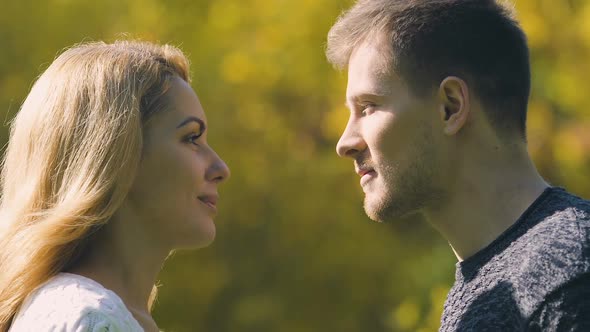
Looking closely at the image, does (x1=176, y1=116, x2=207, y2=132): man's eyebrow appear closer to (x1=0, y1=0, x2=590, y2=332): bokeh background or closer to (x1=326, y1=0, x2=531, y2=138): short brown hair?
(x1=326, y1=0, x2=531, y2=138): short brown hair

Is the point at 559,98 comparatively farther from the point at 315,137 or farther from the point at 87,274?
the point at 87,274

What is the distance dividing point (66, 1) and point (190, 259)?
2.45 meters

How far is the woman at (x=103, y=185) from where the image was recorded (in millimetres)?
2965

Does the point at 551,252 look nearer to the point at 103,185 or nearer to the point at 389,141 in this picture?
the point at 389,141

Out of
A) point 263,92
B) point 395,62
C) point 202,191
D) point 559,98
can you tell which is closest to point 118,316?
point 202,191

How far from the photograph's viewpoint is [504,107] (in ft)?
9.45

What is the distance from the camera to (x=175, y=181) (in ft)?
10.1

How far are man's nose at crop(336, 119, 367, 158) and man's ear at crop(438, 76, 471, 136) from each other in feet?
0.85

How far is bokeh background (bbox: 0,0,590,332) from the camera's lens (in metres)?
9.04

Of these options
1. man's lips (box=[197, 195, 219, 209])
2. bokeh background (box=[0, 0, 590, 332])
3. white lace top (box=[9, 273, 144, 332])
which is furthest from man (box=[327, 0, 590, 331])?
bokeh background (box=[0, 0, 590, 332])

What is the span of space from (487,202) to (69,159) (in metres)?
1.20

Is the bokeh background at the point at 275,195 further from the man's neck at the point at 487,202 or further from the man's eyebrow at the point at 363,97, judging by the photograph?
the man's neck at the point at 487,202

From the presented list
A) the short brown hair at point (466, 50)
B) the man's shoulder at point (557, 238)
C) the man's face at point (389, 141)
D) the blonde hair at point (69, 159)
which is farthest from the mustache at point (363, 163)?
the blonde hair at point (69, 159)

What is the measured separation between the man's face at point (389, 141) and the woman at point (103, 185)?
0.48 metres
